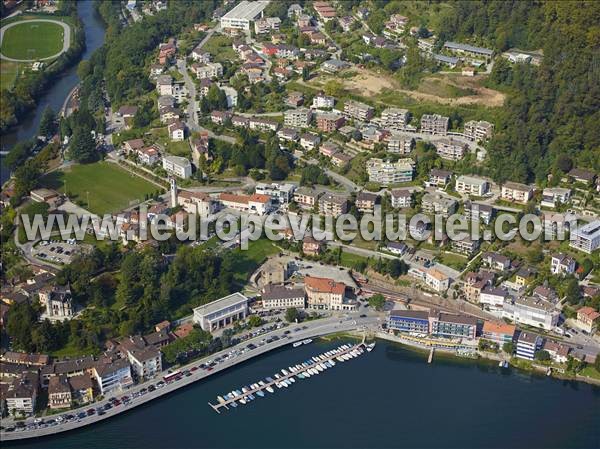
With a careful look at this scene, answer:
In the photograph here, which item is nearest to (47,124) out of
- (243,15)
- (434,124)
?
(243,15)

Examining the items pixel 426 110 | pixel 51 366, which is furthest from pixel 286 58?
pixel 51 366

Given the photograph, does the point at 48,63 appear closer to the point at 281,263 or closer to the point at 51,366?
the point at 281,263

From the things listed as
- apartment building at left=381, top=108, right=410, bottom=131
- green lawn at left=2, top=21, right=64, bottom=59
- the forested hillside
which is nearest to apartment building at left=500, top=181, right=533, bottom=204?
the forested hillside

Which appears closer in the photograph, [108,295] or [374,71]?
[108,295]

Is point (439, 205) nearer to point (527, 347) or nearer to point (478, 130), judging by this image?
point (478, 130)

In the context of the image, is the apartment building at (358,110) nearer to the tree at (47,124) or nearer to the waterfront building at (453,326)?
the waterfront building at (453,326)

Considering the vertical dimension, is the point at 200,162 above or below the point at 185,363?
above

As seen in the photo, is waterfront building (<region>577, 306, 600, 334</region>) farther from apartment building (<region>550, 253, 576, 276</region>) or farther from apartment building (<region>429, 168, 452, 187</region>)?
apartment building (<region>429, 168, 452, 187</region>)
